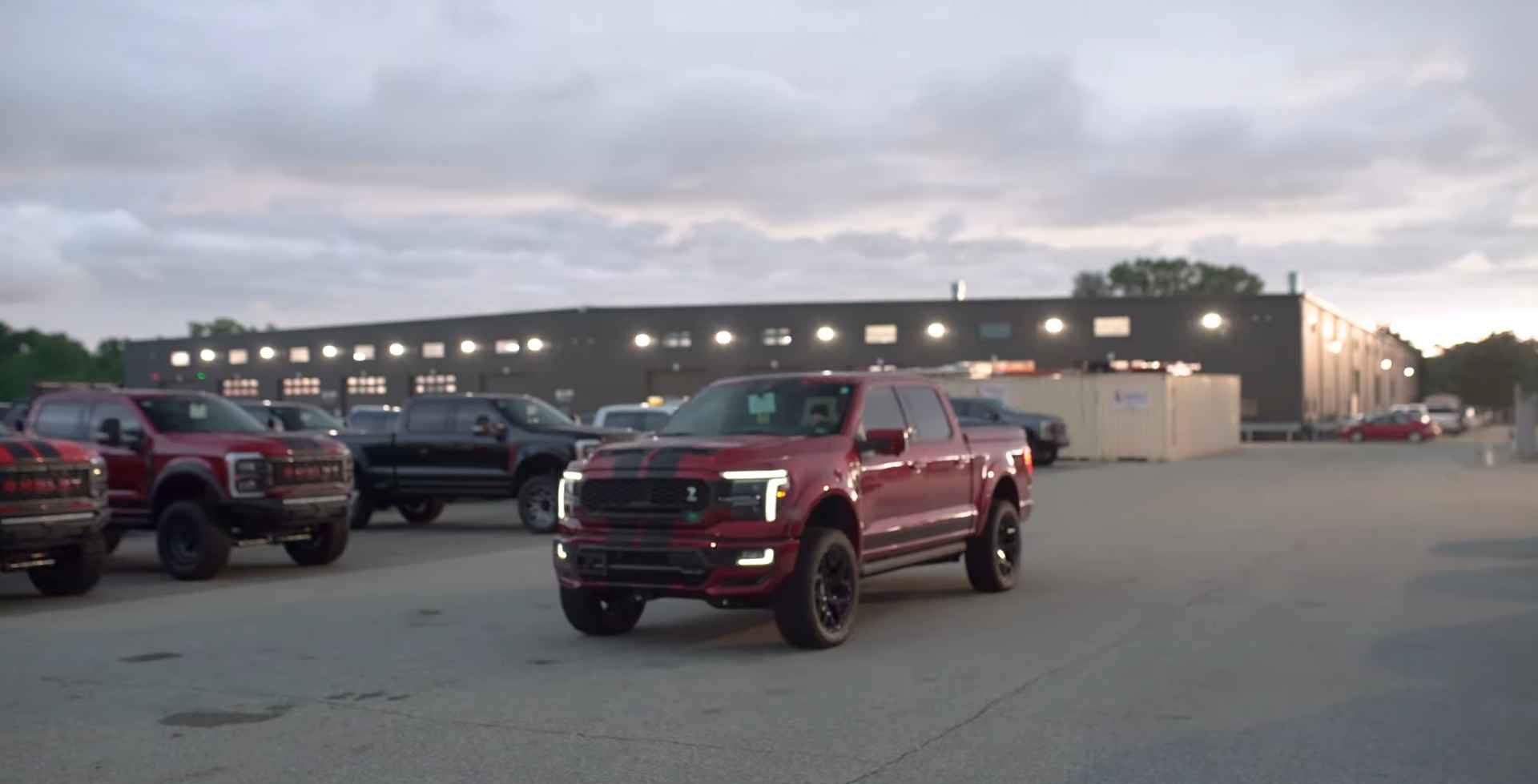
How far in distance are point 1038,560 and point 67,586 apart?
31.4 ft

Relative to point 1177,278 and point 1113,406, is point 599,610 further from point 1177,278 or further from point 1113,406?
point 1177,278

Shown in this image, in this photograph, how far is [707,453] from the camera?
10.5 meters

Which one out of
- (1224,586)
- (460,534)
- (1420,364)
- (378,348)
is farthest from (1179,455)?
(1420,364)

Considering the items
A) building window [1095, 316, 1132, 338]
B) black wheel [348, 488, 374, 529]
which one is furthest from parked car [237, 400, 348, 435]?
building window [1095, 316, 1132, 338]

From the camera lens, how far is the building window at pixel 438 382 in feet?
246

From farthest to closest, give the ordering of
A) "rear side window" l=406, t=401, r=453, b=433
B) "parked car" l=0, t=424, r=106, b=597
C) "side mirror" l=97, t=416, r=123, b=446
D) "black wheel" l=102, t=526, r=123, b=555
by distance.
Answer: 1. "rear side window" l=406, t=401, r=453, b=433
2. "black wheel" l=102, t=526, r=123, b=555
3. "side mirror" l=97, t=416, r=123, b=446
4. "parked car" l=0, t=424, r=106, b=597

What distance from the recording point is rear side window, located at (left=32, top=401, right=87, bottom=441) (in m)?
16.8

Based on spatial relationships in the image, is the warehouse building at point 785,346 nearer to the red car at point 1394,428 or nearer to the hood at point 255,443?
the red car at point 1394,428

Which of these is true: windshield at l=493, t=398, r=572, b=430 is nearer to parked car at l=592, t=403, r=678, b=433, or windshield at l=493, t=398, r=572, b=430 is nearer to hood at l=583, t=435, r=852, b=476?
parked car at l=592, t=403, r=678, b=433

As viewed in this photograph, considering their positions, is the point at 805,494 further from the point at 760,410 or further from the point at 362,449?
the point at 362,449

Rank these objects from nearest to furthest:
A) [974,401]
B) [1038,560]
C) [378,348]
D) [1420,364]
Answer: [1038,560], [974,401], [378,348], [1420,364]

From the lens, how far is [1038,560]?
16.2 metres

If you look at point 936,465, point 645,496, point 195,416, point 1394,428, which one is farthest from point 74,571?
point 1394,428

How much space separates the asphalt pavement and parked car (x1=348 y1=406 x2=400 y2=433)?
607 centimetres
